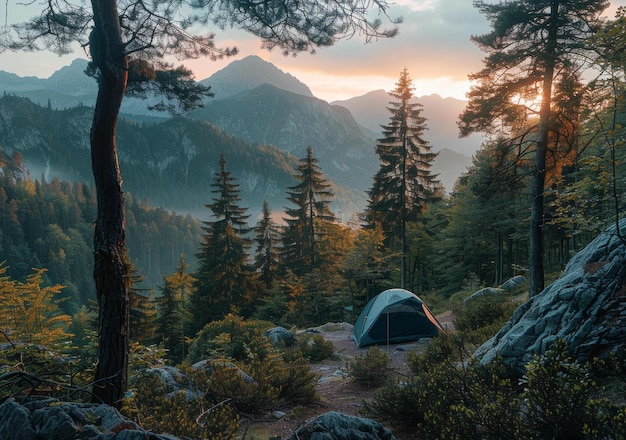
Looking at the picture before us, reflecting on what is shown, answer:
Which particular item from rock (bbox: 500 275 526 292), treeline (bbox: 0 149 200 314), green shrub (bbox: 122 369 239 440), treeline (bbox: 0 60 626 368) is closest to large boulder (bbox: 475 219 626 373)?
green shrub (bbox: 122 369 239 440)

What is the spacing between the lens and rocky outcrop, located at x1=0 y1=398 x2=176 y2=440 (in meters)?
2.72

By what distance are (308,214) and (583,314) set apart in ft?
90.1

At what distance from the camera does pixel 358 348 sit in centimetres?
1384

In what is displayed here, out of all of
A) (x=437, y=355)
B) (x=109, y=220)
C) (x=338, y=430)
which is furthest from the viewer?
(x=437, y=355)

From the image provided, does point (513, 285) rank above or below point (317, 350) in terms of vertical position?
above

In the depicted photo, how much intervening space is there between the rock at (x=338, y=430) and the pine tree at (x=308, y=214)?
1017 inches

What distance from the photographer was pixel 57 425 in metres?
2.77

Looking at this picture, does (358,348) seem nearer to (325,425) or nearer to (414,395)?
(414,395)

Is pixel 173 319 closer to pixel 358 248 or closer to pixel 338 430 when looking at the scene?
pixel 358 248

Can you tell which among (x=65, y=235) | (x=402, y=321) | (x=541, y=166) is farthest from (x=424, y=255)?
(x=65, y=235)

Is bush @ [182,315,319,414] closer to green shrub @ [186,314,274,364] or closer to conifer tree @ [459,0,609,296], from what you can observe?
green shrub @ [186,314,274,364]

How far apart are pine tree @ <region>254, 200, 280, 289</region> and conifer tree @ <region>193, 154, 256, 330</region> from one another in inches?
145

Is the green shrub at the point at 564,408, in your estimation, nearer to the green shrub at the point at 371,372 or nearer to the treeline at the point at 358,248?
the green shrub at the point at 371,372

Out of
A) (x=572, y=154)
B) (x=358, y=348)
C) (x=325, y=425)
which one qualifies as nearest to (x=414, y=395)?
(x=325, y=425)
